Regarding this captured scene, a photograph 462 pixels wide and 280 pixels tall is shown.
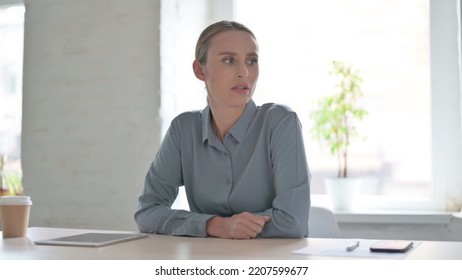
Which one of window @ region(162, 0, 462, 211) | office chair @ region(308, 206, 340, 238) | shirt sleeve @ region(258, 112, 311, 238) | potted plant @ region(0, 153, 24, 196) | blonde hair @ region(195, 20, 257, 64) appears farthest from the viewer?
potted plant @ region(0, 153, 24, 196)

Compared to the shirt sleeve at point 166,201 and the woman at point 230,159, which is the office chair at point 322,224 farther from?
the shirt sleeve at point 166,201

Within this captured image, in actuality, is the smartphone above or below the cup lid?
below

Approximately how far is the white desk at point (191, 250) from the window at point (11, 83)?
207 centimetres

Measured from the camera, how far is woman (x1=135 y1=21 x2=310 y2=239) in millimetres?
1871

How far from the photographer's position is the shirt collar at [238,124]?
6.76ft

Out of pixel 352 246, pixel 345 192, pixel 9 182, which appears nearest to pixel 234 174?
pixel 352 246

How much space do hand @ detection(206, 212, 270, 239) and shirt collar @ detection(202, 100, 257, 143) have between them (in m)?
0.37

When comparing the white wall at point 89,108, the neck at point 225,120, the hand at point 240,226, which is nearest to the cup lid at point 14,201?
the hand at point 240,226

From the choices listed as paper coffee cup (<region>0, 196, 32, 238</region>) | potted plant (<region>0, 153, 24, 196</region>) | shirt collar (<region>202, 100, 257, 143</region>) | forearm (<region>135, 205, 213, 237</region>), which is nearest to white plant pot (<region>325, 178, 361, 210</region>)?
shirt collar (<region>202, 100, 257, 143</region>)

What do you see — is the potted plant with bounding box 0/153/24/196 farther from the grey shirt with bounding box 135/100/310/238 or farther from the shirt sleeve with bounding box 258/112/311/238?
the shirt sleeve with bounding box 258/112/311/238

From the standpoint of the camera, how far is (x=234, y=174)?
2035mm

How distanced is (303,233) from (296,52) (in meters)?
1.64

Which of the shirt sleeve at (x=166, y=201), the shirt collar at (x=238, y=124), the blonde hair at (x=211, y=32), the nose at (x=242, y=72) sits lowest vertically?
the shirt sleeve at (x=166, y=201)

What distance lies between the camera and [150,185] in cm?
211
